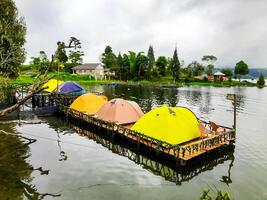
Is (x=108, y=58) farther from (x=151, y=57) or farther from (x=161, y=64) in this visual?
(x=161, y=64)

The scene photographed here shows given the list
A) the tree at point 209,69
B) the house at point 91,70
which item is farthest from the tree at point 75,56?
the tree at point 209,69

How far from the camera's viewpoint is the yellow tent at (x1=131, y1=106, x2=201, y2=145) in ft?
65.2

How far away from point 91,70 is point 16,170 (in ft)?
335

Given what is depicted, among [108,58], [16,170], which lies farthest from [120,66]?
[16,170]

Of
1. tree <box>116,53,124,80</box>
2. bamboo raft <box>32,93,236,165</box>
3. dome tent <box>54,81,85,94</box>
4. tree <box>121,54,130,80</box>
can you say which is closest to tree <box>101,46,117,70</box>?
tree <box>116,53,124,80</box>

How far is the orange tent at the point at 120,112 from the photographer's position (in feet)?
86.8

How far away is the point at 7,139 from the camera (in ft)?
77.5

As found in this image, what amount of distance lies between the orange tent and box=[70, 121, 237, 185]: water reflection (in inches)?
92.2

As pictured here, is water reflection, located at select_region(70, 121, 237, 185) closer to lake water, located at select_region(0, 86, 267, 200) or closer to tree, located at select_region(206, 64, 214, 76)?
lake water, located at select_region(0, 86, 267, 200)

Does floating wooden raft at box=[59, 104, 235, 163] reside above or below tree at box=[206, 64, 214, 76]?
below

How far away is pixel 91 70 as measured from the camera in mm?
116875

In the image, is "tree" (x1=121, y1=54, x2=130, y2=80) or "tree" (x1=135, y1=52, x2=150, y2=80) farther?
"tree" (x1=121, y1=54, x2=130, y2=80)

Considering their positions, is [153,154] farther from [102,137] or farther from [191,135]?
[102,137]

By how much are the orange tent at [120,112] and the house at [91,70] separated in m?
90.8
